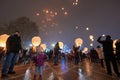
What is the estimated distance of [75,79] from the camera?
7863mm

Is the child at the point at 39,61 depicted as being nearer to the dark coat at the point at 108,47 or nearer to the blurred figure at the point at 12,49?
the blurred figure at the point at 12,49

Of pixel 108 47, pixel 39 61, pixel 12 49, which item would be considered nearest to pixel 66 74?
pixel 39 61

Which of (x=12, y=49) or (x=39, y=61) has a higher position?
(x=12, y=49)

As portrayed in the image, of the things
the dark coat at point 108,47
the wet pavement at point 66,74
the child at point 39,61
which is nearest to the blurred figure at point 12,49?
the wet pavement at point 66,74

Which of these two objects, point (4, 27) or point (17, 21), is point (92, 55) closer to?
point (17, 21)

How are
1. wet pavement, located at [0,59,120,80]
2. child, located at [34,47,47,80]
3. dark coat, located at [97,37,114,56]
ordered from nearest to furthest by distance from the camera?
child, located at [34,47,47,80]
wet pavement, located at [0,59,120,80]
dark coat, located at [97,37,114,56]

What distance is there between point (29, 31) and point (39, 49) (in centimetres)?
4748

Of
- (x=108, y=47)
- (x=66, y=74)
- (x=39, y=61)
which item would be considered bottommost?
(x=66, y=74)

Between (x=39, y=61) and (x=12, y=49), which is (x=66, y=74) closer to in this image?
(x=39, y=61)

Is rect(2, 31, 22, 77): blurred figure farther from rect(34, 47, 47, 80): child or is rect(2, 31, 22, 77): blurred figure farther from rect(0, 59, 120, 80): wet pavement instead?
rect(34, 47, 47, 80): child

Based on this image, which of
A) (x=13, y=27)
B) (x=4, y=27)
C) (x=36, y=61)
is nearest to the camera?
(x=36, y=61)

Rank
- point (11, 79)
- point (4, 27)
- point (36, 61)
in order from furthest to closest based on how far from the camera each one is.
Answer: point (4, 27) < point (36, 61) < point (11, 79)

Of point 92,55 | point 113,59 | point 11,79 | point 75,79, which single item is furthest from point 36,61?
point 92,55

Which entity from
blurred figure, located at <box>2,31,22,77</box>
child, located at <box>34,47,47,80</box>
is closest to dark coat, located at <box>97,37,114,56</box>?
child, located at <box>34,47,47,80</box>
